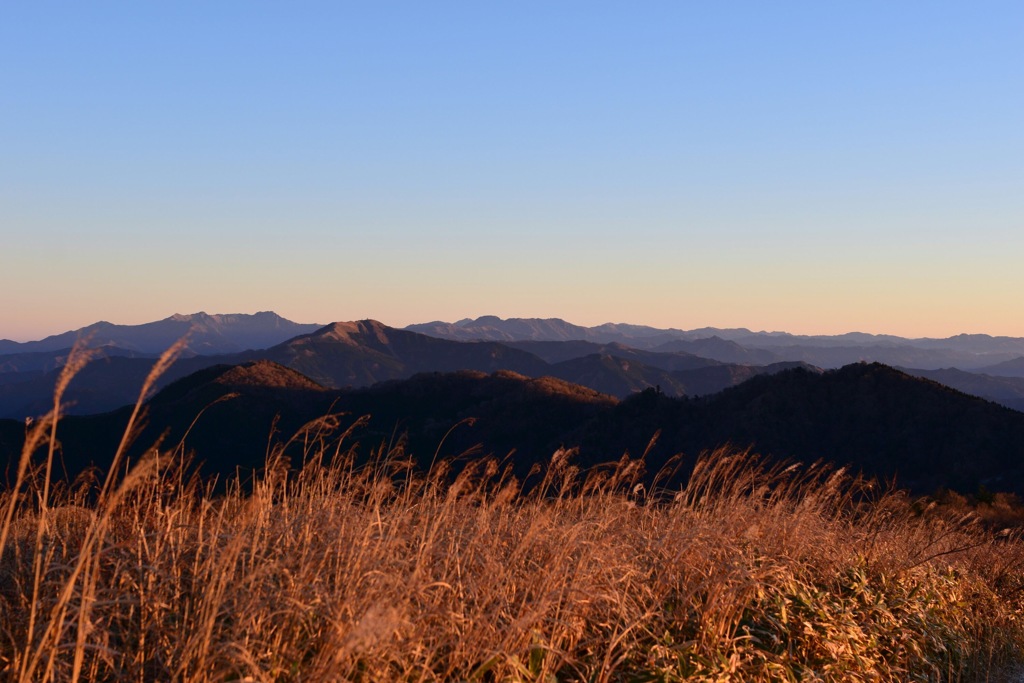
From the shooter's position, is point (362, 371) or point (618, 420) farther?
point (362, 371)

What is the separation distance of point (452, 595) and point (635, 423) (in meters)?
48.2

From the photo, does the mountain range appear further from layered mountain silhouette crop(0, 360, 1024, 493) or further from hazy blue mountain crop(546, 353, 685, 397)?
hazy blue mountain crop(546, 353, 685, 397)

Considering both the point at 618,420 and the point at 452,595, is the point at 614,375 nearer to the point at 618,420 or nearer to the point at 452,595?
the point at 618,420

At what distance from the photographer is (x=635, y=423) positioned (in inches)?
2030

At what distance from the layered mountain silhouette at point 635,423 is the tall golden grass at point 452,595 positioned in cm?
2179

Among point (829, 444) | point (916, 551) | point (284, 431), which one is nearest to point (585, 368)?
point (284, 431)

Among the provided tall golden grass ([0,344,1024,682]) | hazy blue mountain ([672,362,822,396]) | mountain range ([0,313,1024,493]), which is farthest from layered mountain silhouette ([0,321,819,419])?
tall golden grass ([0,344,1024,682])

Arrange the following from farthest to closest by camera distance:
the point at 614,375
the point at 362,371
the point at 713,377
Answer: the point at 362,371, the point at 713,377, the point at 614,375

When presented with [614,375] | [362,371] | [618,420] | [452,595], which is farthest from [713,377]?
[452,595]

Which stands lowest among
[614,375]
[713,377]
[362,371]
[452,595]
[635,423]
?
[362,371]

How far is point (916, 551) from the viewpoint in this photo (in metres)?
8.21

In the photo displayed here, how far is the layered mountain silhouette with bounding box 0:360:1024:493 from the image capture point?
131 feet

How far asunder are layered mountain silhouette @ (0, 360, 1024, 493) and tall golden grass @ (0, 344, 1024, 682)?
2179cm

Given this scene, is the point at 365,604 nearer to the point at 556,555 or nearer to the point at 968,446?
the point at 556,555
